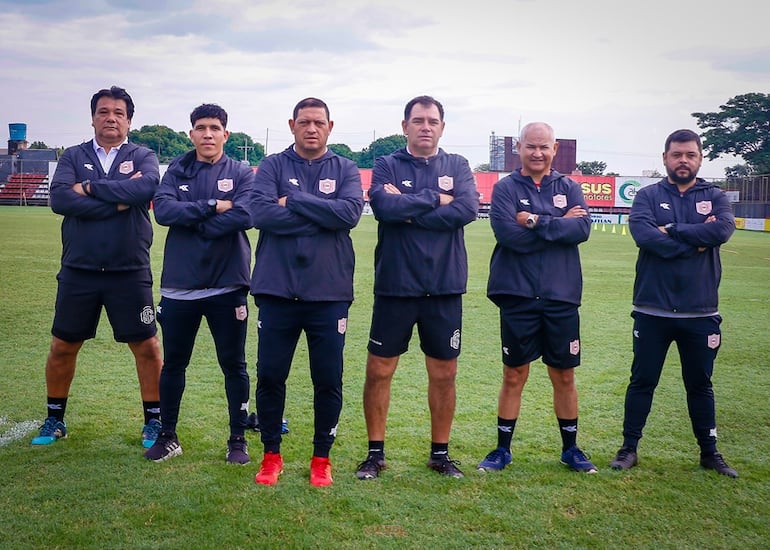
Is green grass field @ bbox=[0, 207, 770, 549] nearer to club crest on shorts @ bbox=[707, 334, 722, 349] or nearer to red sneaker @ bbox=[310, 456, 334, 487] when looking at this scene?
red sneaker @ bbox=[310, 456, 334, 487]

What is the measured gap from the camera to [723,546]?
3838mm

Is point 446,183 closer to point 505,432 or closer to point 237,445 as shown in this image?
point 505,432

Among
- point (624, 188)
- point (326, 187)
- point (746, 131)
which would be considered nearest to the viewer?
point (326, 187)

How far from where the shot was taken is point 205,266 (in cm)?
496

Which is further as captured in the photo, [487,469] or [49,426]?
[49,426]

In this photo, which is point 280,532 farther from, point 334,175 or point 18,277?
point 18,277

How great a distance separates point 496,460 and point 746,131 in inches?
2809

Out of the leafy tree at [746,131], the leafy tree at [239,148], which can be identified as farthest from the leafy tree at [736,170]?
the leafy tree at [239,148]

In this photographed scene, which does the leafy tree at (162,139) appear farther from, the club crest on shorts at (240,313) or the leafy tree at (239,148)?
the club crest on shorts at (240,313)

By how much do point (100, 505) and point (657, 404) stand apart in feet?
15.4

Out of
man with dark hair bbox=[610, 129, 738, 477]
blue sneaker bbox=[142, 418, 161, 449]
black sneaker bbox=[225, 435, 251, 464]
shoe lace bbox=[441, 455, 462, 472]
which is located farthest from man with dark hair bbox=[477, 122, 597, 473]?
blue sneaker bbox=[142, 418, 161, 449]

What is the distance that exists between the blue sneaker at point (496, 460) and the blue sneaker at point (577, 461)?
0.38 metres

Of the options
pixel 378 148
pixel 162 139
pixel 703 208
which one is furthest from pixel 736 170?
pixel 703 208

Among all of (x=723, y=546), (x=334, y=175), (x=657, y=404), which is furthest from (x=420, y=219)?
(x=657, y=404)
